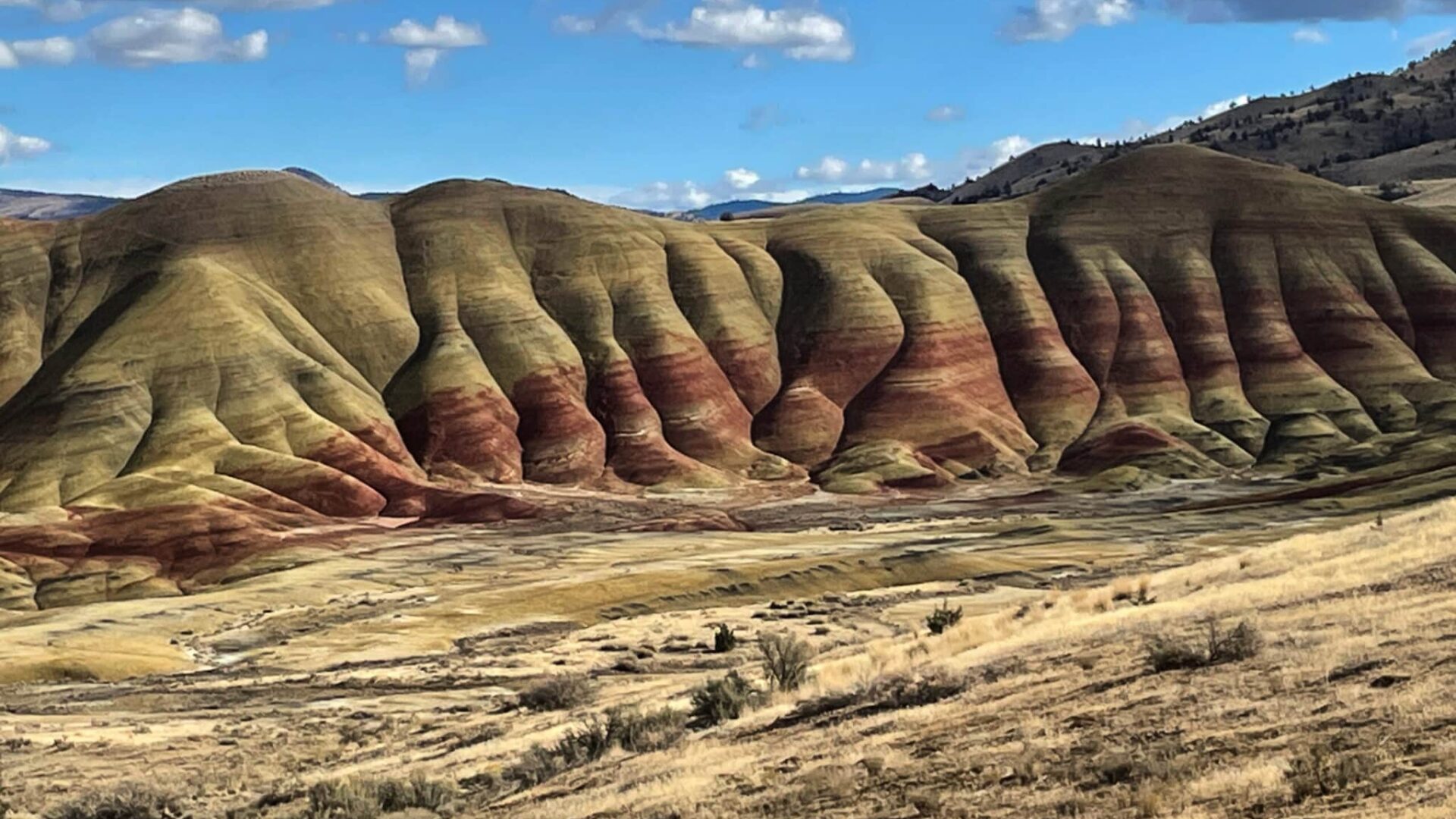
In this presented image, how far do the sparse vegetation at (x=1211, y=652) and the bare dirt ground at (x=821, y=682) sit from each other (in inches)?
15.4

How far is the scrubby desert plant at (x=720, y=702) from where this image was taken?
28.8 m

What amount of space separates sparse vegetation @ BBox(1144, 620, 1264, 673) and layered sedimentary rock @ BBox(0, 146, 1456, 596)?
93276mm

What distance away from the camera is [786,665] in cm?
3269

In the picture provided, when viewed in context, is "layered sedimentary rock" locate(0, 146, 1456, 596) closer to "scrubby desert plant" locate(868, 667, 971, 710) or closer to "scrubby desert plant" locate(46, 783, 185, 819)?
"scrubby desert plant" locate(46, 783, 185, 819)

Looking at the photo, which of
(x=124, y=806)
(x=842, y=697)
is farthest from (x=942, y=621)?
(x=124, y=806)

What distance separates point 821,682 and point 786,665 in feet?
5.73

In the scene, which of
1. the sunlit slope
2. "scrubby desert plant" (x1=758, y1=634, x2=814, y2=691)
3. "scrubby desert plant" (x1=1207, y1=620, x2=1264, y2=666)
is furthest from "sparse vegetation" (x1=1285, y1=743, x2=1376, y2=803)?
the sunlit slope

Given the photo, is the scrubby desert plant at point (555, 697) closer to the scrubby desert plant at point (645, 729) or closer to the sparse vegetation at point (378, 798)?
the scrubby desert plant at point (645, 729)

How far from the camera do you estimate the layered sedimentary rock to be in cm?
12406

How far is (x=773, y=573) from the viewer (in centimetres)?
7769

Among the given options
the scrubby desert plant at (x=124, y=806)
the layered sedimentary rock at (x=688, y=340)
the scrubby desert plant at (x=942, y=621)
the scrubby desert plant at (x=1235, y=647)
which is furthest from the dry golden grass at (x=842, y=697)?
the layered sedimentary rock at (x=688, y=340)

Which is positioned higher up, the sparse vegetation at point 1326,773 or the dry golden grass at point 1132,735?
the sparse vegetation at point 1326,773

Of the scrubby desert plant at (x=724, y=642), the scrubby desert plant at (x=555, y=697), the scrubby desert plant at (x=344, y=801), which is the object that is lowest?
the scrubby desert plant at (x=724, y=642)

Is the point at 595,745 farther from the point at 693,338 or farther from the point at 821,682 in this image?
the point at 693,338
